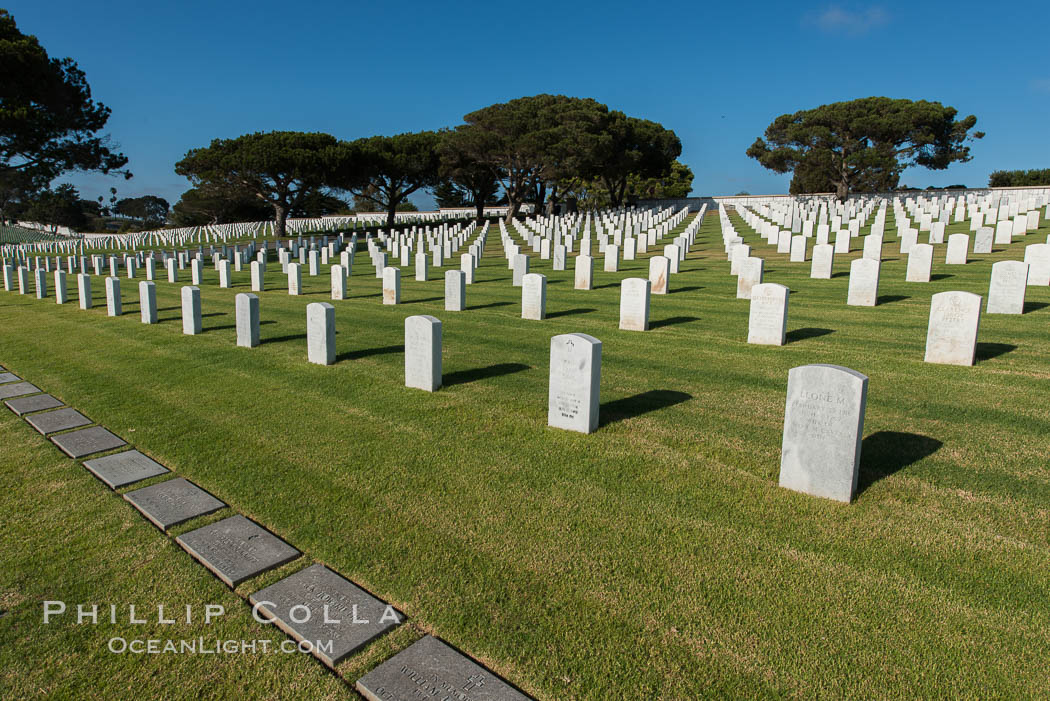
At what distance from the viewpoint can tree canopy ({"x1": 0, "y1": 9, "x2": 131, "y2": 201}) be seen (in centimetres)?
2769

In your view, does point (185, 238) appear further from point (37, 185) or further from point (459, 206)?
point (459, 206)

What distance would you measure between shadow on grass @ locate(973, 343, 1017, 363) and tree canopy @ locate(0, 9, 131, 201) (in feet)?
114

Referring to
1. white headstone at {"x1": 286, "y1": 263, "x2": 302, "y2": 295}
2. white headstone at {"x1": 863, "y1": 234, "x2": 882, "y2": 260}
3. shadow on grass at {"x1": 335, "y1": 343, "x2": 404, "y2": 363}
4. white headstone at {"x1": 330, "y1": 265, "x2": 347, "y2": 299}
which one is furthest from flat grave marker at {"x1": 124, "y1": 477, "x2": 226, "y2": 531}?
white headstone at {"x1": 863, "y1": 234, "x2": 882, "y2": 260}

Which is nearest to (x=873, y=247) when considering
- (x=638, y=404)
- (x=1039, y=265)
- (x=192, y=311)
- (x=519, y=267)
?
(x=1039, y=265)

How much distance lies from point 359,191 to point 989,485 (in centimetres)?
5408

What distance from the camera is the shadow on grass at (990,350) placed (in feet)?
25.9

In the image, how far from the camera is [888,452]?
522 cm

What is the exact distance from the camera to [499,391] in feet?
23.9

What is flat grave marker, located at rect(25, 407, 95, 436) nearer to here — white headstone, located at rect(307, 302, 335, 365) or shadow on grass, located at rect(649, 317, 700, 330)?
white headstone, located at rect(307, 302, 335, 365)

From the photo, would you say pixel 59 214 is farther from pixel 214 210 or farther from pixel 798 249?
pixel 798 249

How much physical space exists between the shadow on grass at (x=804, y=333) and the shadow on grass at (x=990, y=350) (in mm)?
1944

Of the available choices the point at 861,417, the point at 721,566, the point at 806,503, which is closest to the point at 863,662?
the point at 721,566

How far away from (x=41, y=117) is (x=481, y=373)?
3225 cm

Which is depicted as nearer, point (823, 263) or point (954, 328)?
point (954, 328)
